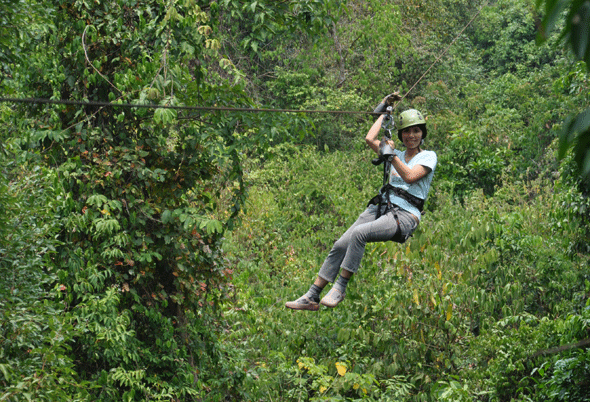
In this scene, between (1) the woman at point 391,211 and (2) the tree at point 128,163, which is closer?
(1) the woman at point 391,211

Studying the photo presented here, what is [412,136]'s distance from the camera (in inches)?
182

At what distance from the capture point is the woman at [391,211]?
4.46 m

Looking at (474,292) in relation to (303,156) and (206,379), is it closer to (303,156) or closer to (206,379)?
(206,379)

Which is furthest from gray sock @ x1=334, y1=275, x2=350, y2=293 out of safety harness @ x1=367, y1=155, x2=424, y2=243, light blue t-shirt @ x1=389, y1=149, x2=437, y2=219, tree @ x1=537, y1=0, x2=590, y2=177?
tree @ x1=537, y1=0, x2=590, y2=177

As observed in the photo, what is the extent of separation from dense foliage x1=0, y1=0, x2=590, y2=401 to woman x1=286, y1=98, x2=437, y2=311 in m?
1.10

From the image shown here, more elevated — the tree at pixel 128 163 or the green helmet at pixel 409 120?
the green helmet at pixel 409 120

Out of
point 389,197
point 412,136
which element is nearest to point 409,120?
point 412,136

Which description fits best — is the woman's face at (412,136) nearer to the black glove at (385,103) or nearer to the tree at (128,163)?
the black glove at (385,103)

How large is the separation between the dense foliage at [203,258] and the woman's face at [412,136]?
119 cm

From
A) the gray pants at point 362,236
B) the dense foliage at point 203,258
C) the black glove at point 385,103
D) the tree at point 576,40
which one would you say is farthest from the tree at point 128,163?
the tree at point 576,40

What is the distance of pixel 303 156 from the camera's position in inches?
500

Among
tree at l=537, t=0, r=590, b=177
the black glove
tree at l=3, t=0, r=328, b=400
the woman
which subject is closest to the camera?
tree at l=537, t=0, r=590, b=177

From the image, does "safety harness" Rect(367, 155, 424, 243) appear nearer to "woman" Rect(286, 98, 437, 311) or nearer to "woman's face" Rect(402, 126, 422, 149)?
"woman" Rect(286, 98, 437, 311)

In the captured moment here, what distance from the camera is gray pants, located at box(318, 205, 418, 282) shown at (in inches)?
176
